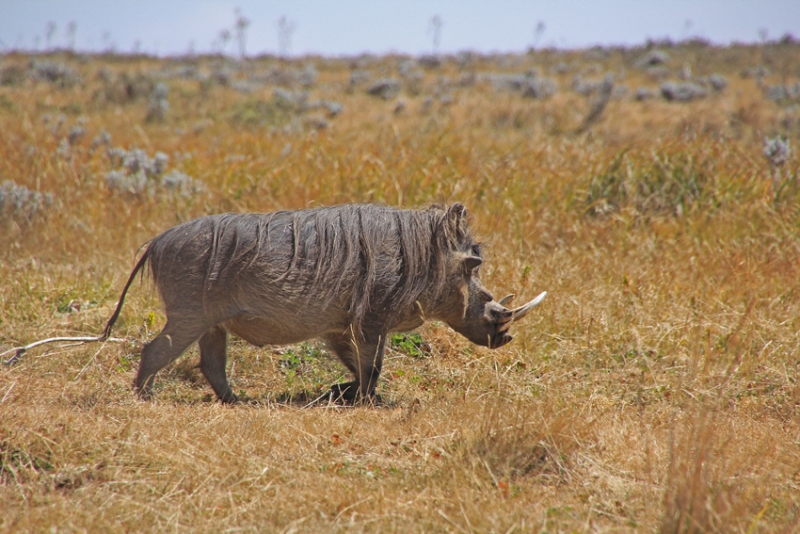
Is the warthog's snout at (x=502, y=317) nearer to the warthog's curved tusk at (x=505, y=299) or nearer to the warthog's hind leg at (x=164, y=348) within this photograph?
the warthog's curved tusk at (x=505, y=299)

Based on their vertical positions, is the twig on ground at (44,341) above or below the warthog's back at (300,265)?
below

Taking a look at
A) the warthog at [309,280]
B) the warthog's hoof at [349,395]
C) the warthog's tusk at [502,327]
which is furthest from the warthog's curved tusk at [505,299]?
the warthog's hoof at [349,395]

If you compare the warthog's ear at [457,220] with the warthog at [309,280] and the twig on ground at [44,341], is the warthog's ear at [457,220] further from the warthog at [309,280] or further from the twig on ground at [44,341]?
the twig on ground at [44,341]

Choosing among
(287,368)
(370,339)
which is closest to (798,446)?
(370,339)

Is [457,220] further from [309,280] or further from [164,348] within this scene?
[164,348]

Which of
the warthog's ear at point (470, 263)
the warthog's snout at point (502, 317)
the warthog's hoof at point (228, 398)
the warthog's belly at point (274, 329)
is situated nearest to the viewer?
the warthog's belly at point (274, 329)

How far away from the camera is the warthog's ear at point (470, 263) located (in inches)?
142

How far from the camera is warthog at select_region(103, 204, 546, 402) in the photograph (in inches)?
128

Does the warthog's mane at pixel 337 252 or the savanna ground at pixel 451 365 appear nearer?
the savanna ground at pixel 451 365

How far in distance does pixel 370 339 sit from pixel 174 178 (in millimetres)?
3536

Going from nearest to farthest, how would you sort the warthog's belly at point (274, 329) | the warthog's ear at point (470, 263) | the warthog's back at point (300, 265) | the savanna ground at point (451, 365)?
1. the savanna ground at point (451, 365)
2. the warthog's back at point (300, 265)
3. the warthog's belly at point (274, 329)
4. the warthog's ear at point (470, 263)

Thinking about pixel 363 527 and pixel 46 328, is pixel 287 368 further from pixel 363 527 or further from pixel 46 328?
pixel 363 527

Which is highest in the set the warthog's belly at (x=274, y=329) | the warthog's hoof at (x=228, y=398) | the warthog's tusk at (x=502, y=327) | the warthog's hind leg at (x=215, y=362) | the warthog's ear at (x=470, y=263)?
the warthog's ear at (x=470, y=263)

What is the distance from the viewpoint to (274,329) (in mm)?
3406
